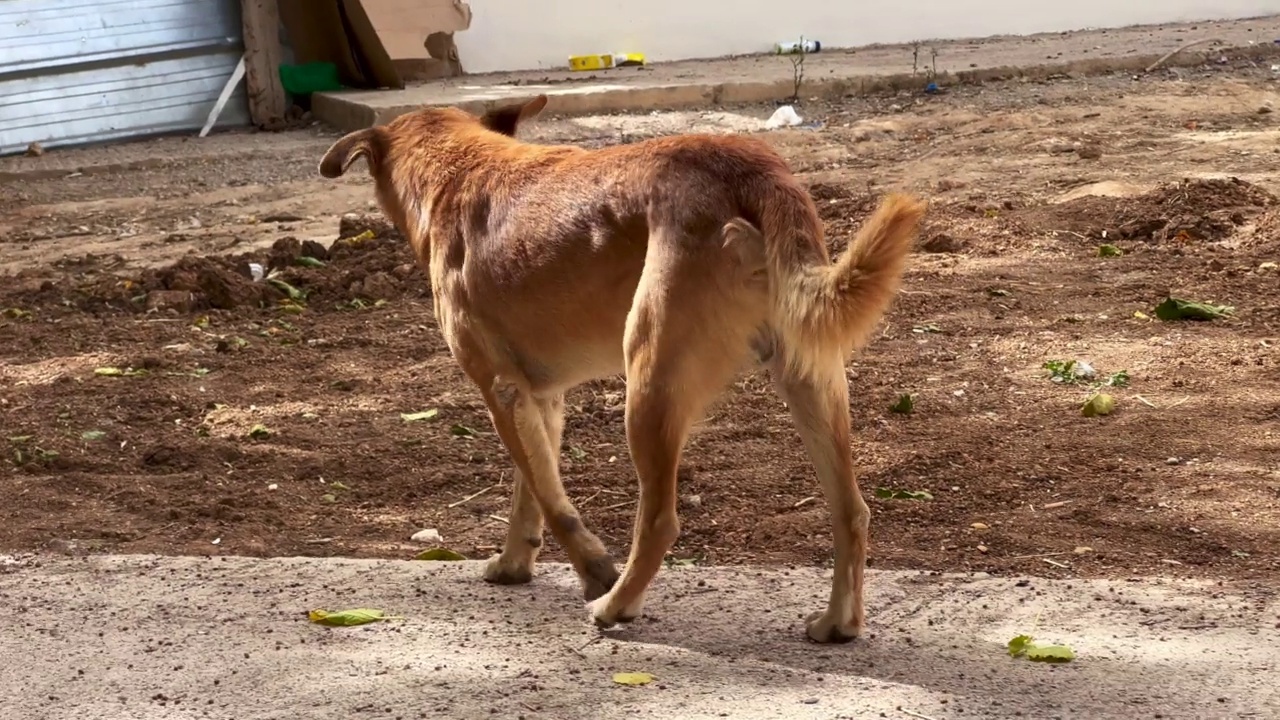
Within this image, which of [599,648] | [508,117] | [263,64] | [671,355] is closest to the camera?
[671,355]

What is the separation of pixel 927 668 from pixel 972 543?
98cm

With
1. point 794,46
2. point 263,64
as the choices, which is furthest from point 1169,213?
point 263,64

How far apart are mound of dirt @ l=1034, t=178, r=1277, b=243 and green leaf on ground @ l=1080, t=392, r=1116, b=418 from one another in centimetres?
270

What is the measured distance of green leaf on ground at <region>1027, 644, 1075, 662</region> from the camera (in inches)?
149

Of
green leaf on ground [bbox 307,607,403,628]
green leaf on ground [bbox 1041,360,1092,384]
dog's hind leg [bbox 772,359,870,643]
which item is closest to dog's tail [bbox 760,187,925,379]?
dog's hind leg [bbox 772,359,870,643]

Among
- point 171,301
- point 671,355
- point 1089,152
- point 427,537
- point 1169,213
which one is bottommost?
point 427,537

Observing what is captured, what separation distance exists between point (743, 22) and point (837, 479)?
11.9m

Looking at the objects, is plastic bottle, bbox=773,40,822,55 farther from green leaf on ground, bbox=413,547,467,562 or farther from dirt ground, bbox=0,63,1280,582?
green leaf on ground, bbox=413,547,467,562

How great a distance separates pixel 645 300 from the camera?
3.77 meters

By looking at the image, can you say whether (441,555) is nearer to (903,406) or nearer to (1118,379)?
(903,406)

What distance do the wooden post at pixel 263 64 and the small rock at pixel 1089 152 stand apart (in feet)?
23.0

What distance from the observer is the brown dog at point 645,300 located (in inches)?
143

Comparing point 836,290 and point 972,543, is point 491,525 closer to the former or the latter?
point 972,543

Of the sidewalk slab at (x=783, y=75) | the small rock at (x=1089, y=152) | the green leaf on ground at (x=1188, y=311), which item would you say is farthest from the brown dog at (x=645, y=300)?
the sidewalk slab at (x=783, y=75)
